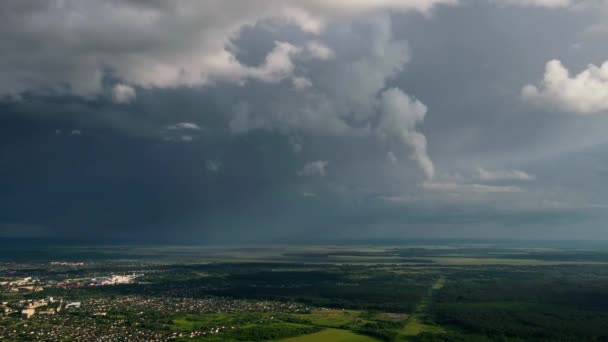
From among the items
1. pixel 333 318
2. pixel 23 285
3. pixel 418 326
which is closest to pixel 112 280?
pixel 23 285

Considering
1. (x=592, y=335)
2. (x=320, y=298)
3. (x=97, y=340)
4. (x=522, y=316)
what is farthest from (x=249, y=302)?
(x=592, y=335)

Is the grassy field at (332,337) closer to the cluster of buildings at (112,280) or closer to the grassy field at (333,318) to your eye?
the grassy field at (333,318)

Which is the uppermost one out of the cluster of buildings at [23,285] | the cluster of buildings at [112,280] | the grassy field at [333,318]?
the grassy field at [333,318]

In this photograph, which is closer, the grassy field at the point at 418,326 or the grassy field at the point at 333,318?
the grassy field at the point at 418,326

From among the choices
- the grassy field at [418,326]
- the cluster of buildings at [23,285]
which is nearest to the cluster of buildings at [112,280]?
the cluster of buildings at [23,285]

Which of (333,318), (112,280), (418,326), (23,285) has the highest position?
(418,326)

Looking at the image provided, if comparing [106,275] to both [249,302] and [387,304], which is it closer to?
[249,302]

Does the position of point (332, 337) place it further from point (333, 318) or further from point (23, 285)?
point (23, 285)

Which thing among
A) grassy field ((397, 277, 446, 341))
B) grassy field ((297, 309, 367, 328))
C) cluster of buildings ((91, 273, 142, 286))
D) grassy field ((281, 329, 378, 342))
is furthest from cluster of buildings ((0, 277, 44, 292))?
grassy field ((397, 277, 446, 341))
